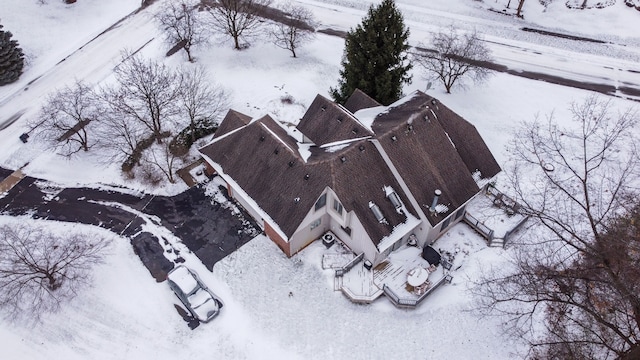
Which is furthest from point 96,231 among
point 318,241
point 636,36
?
point 636,36

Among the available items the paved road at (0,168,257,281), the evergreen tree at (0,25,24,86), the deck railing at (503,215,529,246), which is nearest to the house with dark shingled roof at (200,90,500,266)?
the paved road at (0,168,257,281)

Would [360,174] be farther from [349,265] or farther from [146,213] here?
[146,213]

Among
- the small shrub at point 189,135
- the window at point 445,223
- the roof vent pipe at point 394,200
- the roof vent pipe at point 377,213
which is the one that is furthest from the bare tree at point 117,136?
the window at point 445,223

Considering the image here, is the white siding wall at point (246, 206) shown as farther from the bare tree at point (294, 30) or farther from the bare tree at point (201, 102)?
the bare tree at point (294, 30)

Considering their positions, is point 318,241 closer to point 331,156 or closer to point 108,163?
→ point 331,156

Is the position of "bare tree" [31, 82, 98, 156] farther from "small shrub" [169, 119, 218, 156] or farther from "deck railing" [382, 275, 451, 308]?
"deck railing" [382, 275, 451, 308]

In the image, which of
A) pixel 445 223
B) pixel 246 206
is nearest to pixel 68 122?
pixel 246 206
